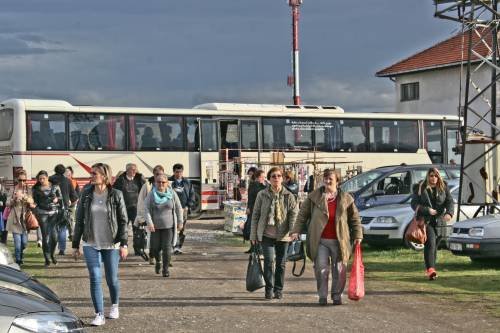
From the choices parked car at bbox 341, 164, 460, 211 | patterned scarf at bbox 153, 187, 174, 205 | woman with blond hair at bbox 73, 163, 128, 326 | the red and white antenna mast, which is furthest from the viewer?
the red and white antenna mast

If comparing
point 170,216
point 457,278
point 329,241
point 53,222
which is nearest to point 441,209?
point 457,278

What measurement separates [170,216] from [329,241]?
348cm

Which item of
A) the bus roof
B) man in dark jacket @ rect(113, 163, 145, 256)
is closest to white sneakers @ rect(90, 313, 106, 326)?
man in dark jacket @ rect(113, 163, 145, 256)

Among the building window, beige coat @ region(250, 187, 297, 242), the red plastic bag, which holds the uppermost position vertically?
the building window

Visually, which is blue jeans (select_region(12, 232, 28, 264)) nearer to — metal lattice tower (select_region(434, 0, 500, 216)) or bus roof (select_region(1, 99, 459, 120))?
metal lattice tower (select_region(434, 0, 500, 216))

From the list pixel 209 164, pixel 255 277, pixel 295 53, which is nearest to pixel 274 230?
pixel 255 277

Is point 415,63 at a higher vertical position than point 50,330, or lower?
higher

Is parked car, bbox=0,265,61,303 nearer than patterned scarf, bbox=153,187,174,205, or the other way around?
parked car, bbox=0,265,61,303

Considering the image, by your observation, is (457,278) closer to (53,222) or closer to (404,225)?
(404,225)

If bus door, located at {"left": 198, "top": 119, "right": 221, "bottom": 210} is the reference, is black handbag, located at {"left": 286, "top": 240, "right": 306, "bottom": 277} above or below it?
below

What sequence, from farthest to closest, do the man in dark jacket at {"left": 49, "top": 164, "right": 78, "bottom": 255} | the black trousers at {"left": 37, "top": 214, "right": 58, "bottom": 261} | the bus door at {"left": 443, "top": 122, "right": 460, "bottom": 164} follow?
the bus door at {"left": 443, "top": 122, "right": 460, "bottom": 164}, the man in dark jacket at {"left": 49, "top": 164, "right": 78, "bottom": 255}, the black trousers at {"left": 37, "top": 214, "right": 58, "bottom": 261}

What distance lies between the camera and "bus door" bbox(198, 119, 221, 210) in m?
27.2

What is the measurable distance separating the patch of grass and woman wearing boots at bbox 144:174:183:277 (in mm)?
3140

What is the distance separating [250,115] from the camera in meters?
28.8
